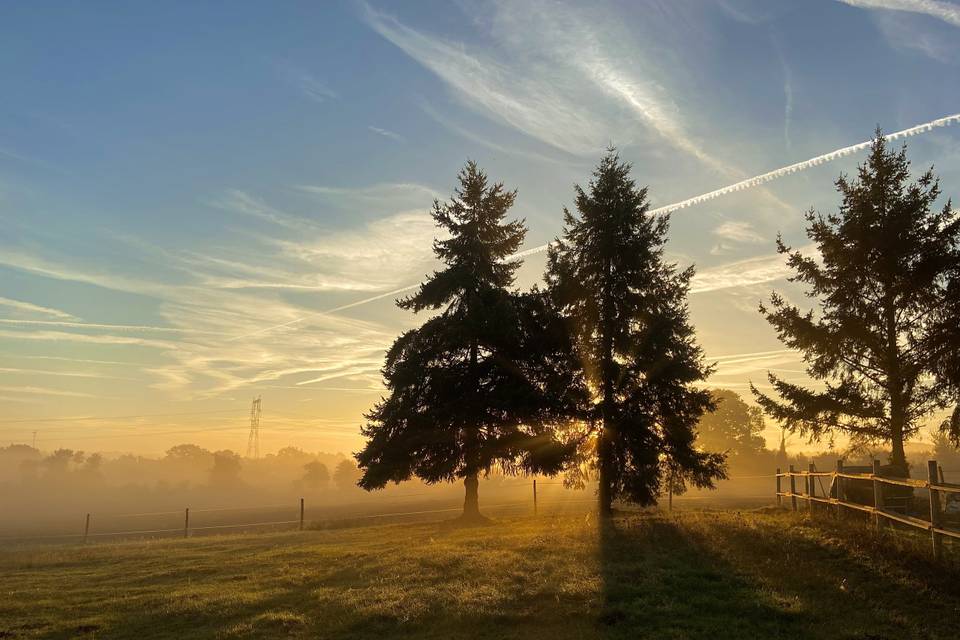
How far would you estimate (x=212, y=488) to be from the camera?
16488 centimetres

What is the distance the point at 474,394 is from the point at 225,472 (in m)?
162

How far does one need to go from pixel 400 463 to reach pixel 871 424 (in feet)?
66.0

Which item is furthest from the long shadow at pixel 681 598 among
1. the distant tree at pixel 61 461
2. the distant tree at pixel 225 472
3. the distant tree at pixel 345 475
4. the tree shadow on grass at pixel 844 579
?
the distant tree at pixel 61 461

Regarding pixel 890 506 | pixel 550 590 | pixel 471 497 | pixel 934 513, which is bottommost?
pixel 471 497

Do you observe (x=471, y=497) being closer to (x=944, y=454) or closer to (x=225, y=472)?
(x=944, y=454)

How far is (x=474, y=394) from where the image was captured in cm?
2758

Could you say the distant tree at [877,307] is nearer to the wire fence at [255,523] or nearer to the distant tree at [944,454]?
the wire fence at [255,523]

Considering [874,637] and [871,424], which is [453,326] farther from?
[874,637]

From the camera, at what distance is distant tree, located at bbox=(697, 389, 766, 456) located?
4003 inches

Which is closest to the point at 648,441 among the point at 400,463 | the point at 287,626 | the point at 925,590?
the point at 400,463

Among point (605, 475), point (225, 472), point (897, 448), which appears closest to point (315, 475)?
point (225, 472)

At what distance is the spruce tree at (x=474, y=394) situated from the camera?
2684 cm

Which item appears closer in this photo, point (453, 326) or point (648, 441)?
point (648, 441)

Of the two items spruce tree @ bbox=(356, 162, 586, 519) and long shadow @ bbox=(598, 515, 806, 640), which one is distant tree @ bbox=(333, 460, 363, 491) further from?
long shadow @ bbox=(598, 515, 806, 640)
